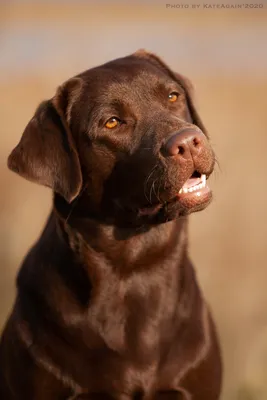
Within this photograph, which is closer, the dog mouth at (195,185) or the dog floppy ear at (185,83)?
the dog mouth at (195,185)

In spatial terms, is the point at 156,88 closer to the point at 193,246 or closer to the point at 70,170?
the point at 70,170

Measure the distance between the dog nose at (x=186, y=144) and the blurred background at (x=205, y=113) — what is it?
85.8 inches

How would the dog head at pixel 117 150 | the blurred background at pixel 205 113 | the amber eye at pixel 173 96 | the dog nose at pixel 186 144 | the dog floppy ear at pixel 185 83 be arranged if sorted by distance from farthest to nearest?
1. the blurred background at pixel 205 113
2. the dog floppy ear at pixel 185 83
3. the amber eye at pixel 173 96
4. the dog head at pixel 117 150
5. the dog nose at pixel 186 144

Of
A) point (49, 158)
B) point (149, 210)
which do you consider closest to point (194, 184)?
point (149, 210)

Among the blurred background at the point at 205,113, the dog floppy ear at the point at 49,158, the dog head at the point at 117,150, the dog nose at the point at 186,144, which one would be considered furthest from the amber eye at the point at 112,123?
the blurred background at the point at 205,113

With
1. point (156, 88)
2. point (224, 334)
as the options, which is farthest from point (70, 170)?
point (224, 334)

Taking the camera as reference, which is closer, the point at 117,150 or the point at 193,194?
the point at 193,194

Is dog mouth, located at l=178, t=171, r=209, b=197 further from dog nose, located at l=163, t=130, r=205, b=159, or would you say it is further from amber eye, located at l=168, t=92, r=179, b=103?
amber eye, located at l=168, t=92, r=179, b=103

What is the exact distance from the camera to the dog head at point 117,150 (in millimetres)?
2928

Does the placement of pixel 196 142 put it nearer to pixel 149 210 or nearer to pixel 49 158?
pixel 149 210

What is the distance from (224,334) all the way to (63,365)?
2.02 m

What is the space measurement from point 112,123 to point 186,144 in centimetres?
40

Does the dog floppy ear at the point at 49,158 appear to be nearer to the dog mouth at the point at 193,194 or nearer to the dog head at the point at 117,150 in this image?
the dog head at the point at 117,150

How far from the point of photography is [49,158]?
3.08 meters
